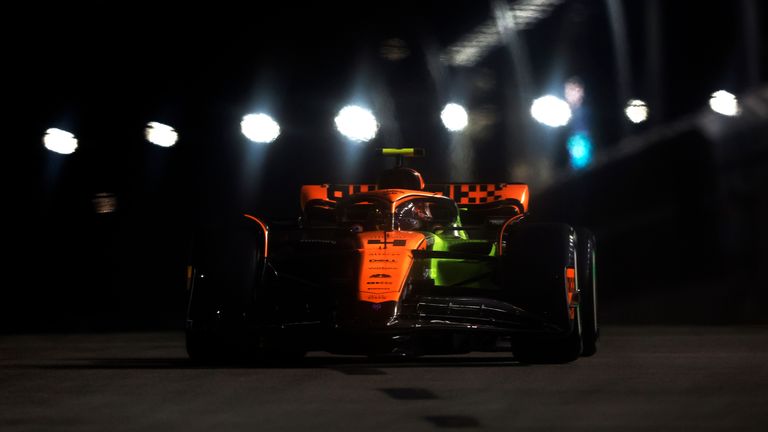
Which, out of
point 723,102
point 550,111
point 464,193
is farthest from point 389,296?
point 723,102

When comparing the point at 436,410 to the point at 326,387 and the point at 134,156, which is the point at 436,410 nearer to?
the point at 326,387

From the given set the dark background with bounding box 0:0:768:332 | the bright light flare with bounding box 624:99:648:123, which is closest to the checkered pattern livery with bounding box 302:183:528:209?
the dark background with bounding box 0:0:768:332

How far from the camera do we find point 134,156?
23.8m

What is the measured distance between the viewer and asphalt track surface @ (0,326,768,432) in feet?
28.1

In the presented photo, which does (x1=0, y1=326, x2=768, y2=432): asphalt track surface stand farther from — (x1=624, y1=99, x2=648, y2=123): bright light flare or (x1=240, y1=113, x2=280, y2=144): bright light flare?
(x1=624, y1=99, x2=648, y2=123): bright light flare

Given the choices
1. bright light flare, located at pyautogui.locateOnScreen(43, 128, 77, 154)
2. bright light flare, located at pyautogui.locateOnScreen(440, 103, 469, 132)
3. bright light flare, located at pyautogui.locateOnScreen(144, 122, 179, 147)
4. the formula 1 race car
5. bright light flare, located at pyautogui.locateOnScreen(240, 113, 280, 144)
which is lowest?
the formula 1 race car

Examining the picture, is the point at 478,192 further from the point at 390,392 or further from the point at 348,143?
the point at 348,143

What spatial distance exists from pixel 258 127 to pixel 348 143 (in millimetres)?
1656

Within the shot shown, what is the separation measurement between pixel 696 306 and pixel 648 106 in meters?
3.69

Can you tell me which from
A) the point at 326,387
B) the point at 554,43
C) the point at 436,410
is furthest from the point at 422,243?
the point at 554,43

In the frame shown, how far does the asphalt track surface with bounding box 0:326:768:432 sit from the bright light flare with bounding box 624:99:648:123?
9927 mm

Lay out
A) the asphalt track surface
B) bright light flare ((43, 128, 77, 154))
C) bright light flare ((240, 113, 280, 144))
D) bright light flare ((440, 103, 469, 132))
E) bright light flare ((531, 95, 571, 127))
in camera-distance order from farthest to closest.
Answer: bright light flare ((440, 103, 469, 132)) → bright light flare ((531, 95, 571, 127)) → bright light flare ((240, 113, 280, 144)) → bright light flare ((43, 128, 77, 154)) → the asphalt track surface

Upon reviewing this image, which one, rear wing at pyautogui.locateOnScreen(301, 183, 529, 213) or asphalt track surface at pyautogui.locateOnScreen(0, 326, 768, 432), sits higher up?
rear wing at pyautogui.locateOnScreen(301, 183, 529, 213)

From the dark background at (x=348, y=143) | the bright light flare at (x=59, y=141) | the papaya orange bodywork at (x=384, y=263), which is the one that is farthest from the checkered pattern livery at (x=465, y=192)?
the bright light flare at (x=59, y=141)
